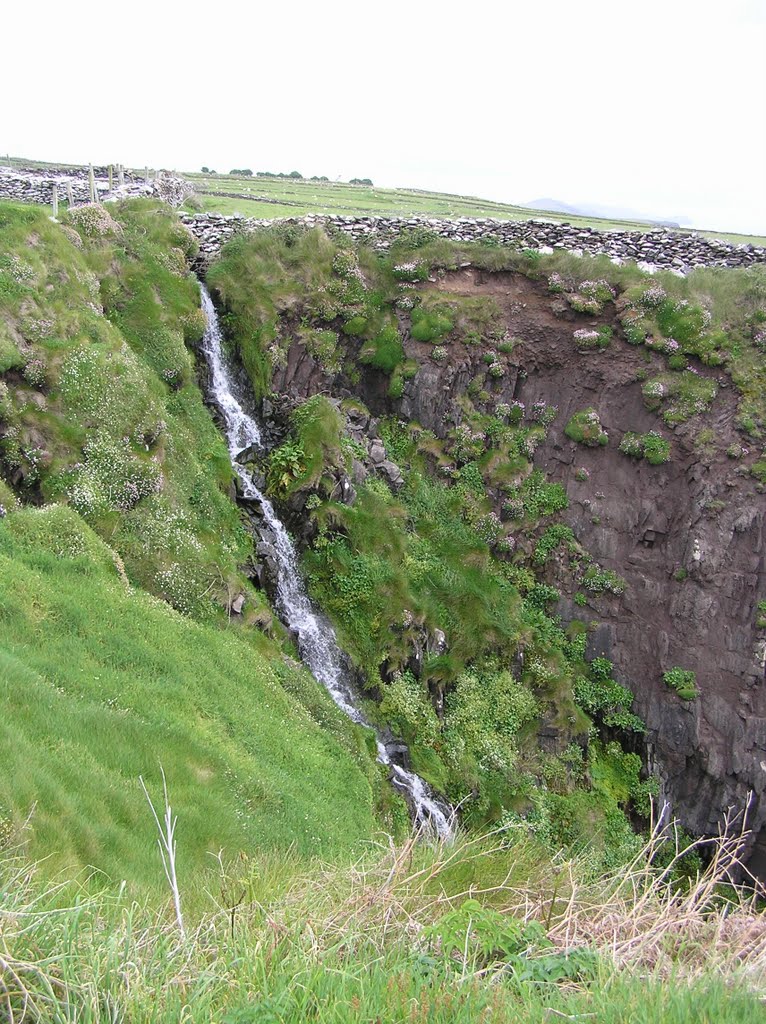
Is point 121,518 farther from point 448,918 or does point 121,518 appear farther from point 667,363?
point 667,363

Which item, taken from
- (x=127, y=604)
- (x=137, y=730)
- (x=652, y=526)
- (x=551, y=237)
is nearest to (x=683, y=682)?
(x=652, y=526)

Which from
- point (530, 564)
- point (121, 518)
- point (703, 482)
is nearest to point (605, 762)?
point (530, 564)

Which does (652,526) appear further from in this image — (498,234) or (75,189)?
(75,189)

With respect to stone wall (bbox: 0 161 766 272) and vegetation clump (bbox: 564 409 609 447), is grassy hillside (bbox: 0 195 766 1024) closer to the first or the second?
vegetation clump (bbox: 564 409 609 447)

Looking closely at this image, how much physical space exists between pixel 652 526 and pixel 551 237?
47.3ft

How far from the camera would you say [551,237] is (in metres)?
30.4

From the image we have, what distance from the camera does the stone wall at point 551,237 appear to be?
28641 millimetres

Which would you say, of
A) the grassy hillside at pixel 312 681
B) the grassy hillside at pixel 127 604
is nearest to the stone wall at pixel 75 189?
the grassy hillside at pixel 312 681

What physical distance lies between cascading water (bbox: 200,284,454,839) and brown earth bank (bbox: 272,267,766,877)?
3.43 metres

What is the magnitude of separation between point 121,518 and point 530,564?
15114 millimetres

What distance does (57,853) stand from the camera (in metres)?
6.70

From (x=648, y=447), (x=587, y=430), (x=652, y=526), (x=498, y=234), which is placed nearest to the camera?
(x=652, y=526)

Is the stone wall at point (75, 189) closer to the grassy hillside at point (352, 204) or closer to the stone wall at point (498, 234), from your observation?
the stone wall at point (498, 234)

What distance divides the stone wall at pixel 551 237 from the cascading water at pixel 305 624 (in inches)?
426
